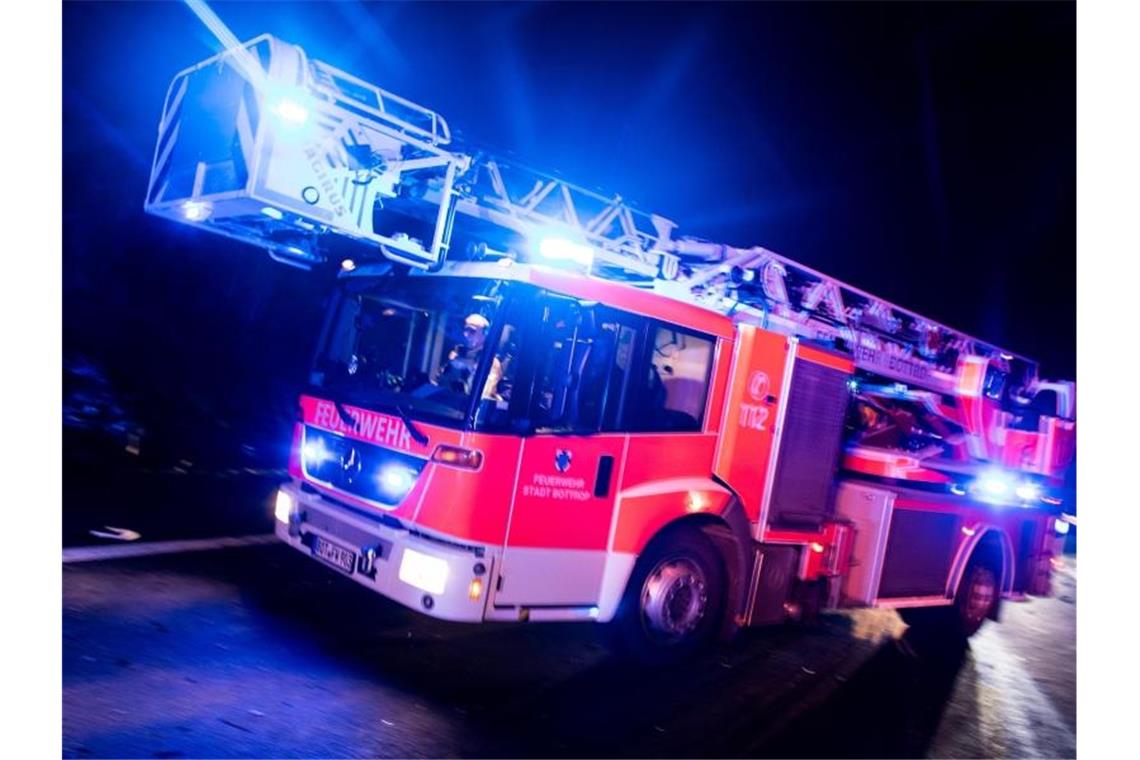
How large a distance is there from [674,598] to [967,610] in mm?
4325

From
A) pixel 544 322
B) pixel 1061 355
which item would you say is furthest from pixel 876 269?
pixel 544 322

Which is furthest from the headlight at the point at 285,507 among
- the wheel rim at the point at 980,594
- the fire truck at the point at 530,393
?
the wheel rim at the point at 980,594

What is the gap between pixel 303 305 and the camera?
553 inches

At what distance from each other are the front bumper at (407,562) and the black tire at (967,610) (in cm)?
565

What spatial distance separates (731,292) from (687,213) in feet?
41.7

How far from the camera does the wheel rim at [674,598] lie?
495 cm

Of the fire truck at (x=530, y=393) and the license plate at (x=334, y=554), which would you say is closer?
the fire truck at (x=530, y=393)

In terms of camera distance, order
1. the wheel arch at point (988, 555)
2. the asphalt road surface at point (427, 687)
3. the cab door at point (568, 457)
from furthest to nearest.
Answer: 1. the wheel arch at point (988, 555)
2. the cab door at point (568, 457)
3. the asphalt road surface at point (427, 687)

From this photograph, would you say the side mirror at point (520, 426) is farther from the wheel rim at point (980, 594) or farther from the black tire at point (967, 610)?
the wheel rim at point (980, 594)

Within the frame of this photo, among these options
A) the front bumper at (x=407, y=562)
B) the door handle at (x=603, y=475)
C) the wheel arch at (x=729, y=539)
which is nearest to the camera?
the front bumper at (x=407, y=562)

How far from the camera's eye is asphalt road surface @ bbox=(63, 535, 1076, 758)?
357cm

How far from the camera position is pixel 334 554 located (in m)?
4.59

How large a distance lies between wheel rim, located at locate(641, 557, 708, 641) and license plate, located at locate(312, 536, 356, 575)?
74.0 inches

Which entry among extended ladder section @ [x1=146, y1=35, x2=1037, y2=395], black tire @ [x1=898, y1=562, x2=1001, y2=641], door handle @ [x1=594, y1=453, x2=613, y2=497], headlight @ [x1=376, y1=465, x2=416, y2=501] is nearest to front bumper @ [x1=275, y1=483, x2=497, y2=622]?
headlight @ [x1=376, y1=465, x2=416, y2=501]
